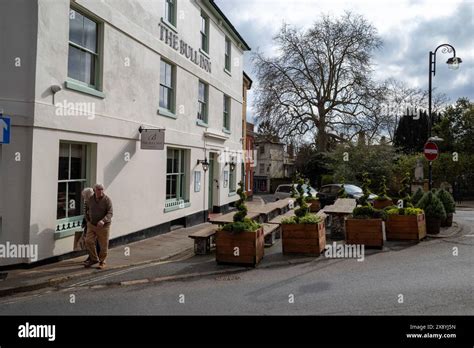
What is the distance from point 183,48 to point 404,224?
9.25m

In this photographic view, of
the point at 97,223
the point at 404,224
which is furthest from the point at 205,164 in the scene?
the point at 97,223

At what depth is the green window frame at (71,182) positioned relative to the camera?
8703mm

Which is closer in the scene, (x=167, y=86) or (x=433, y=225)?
(x=433, y=225)

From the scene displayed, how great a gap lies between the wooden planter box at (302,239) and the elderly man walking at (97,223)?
3.98 m

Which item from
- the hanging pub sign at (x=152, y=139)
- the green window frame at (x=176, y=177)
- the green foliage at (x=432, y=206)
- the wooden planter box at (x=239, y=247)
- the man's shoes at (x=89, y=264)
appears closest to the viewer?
the man's shoes at (x=89, y=264)

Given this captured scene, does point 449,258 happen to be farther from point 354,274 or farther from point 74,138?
point 74,138

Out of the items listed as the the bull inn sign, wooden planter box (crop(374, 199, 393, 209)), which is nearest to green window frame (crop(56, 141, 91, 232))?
the the bull inn sign

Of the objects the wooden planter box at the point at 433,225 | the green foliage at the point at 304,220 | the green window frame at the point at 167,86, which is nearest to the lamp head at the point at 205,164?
the green window frame at the point at 167,86

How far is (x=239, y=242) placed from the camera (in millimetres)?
8516

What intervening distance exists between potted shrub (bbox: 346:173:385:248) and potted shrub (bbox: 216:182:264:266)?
9.76ft

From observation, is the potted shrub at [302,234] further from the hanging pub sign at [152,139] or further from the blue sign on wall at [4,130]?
the blue sign on wall at [4,130]

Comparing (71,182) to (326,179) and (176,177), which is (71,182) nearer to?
A: (176,177)

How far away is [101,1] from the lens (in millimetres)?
9594
